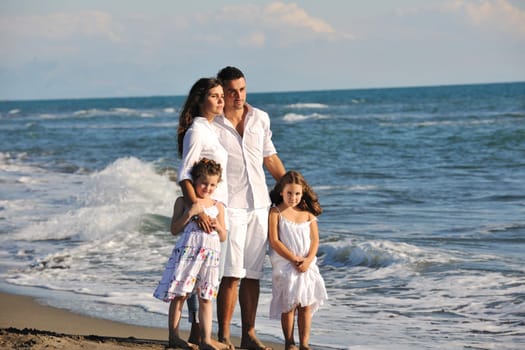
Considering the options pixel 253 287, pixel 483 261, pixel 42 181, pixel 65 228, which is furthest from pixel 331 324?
pixel 42 181

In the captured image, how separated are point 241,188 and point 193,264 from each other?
0.59 metres

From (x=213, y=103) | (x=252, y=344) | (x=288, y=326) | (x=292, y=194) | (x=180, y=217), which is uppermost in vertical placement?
(x=213, y=103)

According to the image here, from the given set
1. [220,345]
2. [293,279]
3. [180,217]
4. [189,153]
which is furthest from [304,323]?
[189,153]

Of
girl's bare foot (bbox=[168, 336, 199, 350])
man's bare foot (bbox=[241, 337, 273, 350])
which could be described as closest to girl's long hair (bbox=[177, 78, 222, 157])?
girl's bare foot (bbox=[168, 336, 199, 350])

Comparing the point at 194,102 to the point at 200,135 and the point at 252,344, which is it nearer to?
the point at 200,135

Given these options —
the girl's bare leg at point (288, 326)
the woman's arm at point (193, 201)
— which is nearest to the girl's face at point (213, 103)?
the woman's arm at point (193, 201)

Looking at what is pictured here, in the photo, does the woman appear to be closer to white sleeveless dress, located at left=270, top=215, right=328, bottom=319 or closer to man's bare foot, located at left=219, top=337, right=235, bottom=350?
man's bare foot, located at left=219, top=337, right=235, bottom=350

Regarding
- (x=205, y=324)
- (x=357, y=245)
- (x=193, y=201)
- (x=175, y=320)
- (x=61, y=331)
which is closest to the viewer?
(x=193, y=201)

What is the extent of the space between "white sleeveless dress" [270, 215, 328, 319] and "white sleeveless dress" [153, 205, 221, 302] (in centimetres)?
43

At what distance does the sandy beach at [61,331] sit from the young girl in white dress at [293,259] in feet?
2.04

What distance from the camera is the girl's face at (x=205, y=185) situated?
465 centimetres

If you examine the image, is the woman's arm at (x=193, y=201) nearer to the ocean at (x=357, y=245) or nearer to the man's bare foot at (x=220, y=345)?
the man's bare foot at (x=220, y=345)

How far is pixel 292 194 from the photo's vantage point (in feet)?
16.4

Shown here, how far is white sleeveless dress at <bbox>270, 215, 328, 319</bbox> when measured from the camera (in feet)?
16.2
